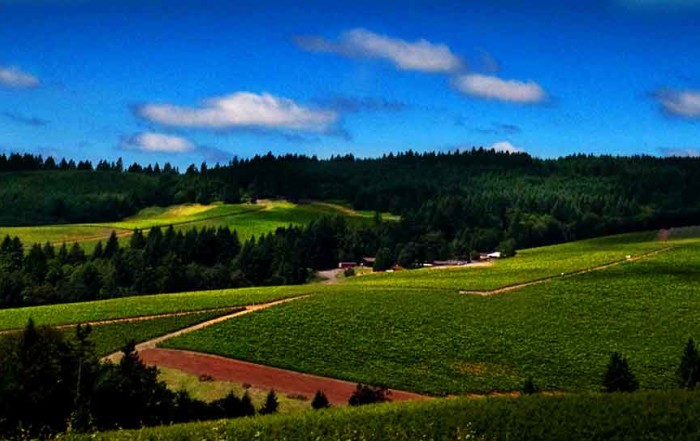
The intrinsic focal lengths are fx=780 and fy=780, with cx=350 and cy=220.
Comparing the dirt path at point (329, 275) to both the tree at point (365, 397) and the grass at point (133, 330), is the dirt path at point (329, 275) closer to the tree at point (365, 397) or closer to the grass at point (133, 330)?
the grass at point (133, 330)

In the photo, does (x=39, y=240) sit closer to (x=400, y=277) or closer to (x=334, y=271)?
(x=334, y=271)

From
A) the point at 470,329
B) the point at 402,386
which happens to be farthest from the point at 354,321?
the point at 402,386

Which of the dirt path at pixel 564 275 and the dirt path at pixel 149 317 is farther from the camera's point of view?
the dirt path at pixel 564 275

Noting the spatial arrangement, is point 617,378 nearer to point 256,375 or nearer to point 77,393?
point 256,375

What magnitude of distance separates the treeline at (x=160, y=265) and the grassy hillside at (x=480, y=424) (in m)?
88.7

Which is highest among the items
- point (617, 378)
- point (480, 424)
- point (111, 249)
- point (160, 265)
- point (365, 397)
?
point (111, 249)

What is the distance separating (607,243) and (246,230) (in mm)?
81325

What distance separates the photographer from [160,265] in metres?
122

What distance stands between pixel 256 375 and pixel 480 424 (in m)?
27.9

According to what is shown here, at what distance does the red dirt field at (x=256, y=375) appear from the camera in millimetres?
49256

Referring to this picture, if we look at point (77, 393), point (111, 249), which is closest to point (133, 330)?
point (77, 393)

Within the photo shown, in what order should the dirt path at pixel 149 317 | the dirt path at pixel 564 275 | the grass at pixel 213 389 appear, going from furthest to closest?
1. the dirt path at pixel 564 275
2. the dirt path at pixel 149 317
3. the grass at pixel 213 389

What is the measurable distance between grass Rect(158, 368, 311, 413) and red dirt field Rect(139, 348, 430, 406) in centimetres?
85

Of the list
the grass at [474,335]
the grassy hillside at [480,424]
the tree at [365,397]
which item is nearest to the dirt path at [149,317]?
the grass at [474,335]
